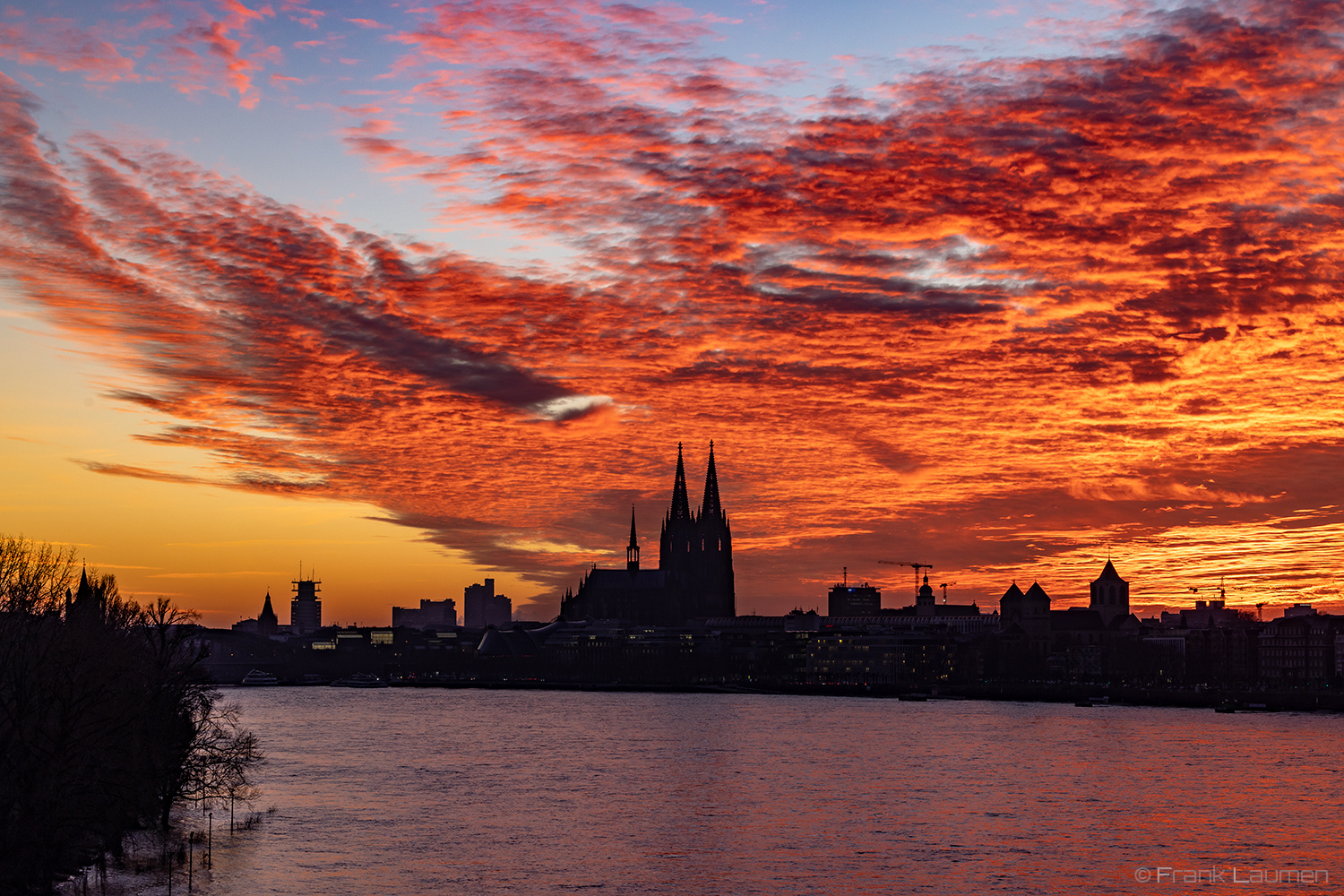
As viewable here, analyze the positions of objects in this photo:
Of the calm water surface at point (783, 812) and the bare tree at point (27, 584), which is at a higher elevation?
the bare tree at point (27, 584)

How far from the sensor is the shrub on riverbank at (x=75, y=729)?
29.6 metres

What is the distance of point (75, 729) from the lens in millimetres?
31578

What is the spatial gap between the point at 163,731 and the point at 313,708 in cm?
13206

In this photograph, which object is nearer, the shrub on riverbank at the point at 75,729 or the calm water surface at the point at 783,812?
the shrub on riverbank at the point at 75,729

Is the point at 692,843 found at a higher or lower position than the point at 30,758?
lower

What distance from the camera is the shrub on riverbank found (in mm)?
29641

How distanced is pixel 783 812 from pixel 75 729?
32.9 metres

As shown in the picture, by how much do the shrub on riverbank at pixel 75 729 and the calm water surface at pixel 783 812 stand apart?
378 cm

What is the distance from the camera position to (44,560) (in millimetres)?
41188

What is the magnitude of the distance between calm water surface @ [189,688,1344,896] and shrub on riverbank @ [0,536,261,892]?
3.78m

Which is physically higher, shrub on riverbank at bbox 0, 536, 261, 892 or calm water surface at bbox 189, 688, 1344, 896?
shrub on riverbank at bbox 0, 536, 261, 892

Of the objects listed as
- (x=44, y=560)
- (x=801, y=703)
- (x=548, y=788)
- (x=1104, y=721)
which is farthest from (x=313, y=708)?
(x=44, y=560)

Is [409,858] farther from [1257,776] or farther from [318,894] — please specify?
[1257,776]

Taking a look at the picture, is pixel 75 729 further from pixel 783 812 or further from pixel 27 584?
pixel 783 812
